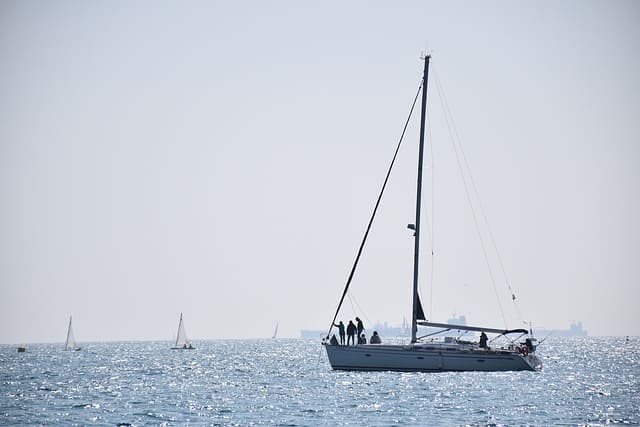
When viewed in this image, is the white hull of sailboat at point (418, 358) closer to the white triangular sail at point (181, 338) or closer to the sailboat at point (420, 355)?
the sailboat at point (420, 355)

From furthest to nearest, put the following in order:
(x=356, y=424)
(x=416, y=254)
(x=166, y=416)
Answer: (x=416, y=254) → (x=166, y=416) → (x=356, y=424)

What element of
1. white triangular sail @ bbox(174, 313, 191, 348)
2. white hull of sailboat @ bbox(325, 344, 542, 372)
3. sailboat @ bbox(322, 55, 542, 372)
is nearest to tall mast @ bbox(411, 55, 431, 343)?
sailboat @ bbox(322, 55, 542, 372)

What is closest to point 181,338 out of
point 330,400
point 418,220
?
point 418,220

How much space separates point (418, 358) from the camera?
170 feet

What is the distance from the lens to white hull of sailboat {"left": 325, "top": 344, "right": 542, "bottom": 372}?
170ft

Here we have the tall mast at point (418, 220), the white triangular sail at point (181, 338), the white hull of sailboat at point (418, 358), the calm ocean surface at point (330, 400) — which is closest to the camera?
the calm ocean surface at point (330, 400)

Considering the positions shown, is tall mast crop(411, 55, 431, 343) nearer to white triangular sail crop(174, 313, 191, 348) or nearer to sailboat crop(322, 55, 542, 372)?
sailboat crop(322, 55, 542, 372)

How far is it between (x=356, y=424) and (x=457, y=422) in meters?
3.96

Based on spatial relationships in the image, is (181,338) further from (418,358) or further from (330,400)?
(330,400)

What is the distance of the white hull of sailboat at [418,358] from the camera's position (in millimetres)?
51844

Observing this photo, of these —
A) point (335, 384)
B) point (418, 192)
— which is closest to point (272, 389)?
point (335, 384)

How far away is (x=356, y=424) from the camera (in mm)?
35500

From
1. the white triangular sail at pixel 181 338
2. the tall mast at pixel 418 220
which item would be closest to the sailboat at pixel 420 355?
the tall mast at pixel 418 220

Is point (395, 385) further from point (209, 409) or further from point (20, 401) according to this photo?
point (20, 401)
